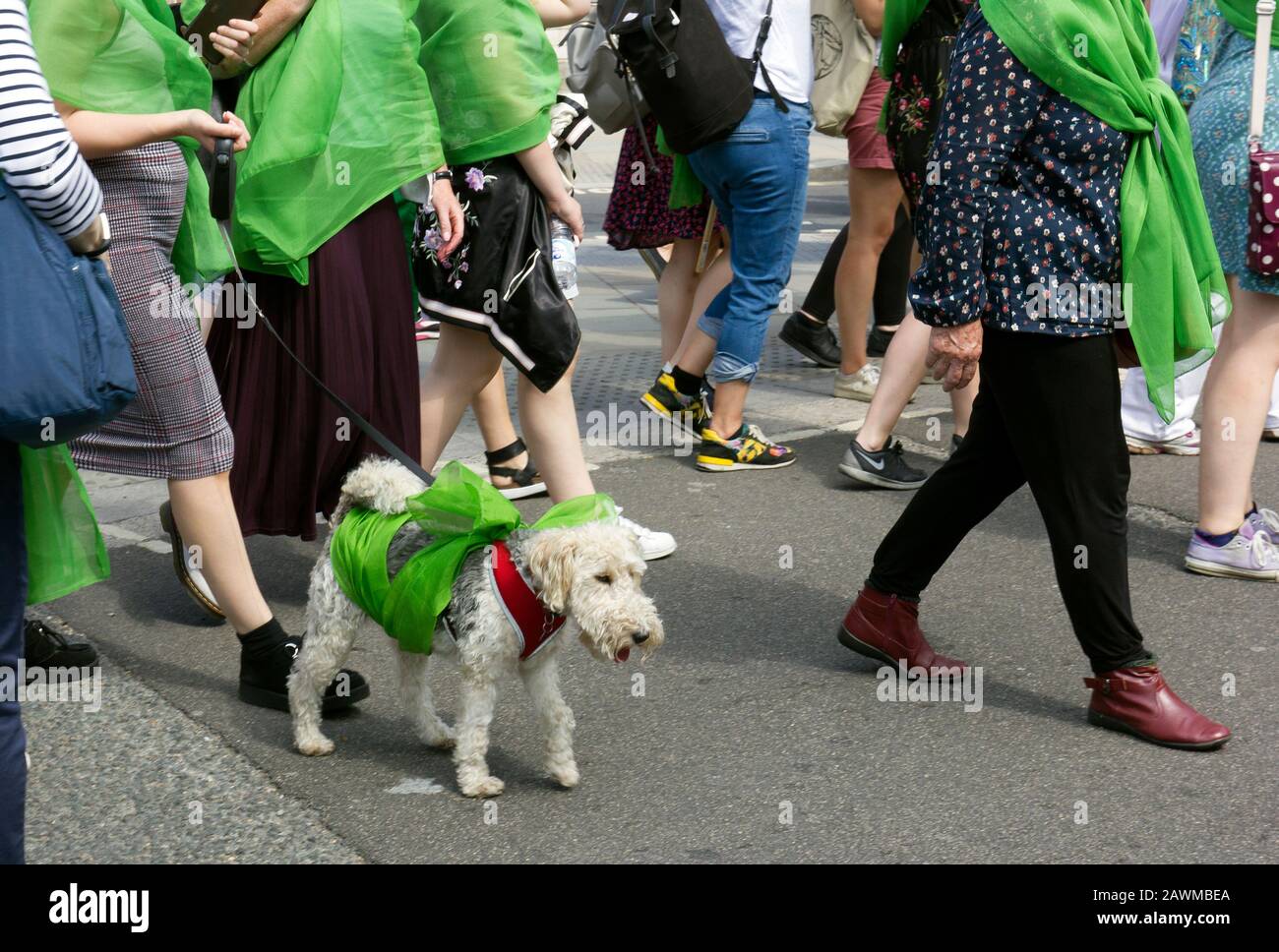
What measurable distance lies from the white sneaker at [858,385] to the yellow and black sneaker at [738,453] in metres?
1.08

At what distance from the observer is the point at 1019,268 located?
347cm

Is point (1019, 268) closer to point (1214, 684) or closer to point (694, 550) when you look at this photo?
point (1214, 684)

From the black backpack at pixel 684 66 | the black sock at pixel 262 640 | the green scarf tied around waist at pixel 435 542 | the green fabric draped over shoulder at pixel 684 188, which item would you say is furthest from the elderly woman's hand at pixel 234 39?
the green fabric draped over shoulder at pixel 684 188

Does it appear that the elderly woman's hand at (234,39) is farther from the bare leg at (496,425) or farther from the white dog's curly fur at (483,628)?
the bare leg at (496,425)

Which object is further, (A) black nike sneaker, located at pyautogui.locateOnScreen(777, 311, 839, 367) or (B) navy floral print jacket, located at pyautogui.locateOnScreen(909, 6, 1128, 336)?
(A) black nike sneaker, located at pyautogui.locateOnScreen(777, 311, 839, 367)

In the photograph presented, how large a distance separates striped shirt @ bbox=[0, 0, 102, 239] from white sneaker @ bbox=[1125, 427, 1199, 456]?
473 centimetres

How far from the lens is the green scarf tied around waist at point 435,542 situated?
3.30 metres

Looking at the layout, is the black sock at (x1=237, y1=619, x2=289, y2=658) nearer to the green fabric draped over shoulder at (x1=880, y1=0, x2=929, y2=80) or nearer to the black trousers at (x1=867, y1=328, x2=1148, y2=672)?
the black trousers at (x1=867, y1=328, x2=1148, y2=672)

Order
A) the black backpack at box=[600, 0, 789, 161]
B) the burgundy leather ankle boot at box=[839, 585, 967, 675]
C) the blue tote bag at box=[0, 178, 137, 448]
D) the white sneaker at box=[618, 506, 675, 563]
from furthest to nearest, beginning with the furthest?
the black backpack at box=[600, 0, 789, 161] < the white sneaker at box=[618, 506, 675, 563] < the burgundy leather ankle boot at box=[839, 585, 967, 675] < the blue tote bag at box=[0, 178, 137, 448]

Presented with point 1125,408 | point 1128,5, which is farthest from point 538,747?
point 1125,408

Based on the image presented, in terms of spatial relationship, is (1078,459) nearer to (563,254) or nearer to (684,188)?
(563,254)

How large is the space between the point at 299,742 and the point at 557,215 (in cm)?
183

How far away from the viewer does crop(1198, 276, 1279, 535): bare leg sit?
15.2 ft

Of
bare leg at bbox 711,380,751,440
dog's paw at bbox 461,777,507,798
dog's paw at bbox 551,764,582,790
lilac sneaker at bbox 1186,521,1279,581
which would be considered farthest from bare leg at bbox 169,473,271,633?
lilac sneaker at bbox 1186,521,1279,581
